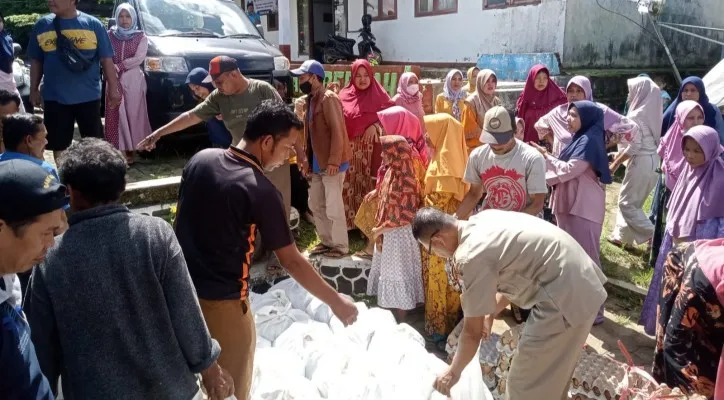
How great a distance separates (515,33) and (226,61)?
7.23 meters

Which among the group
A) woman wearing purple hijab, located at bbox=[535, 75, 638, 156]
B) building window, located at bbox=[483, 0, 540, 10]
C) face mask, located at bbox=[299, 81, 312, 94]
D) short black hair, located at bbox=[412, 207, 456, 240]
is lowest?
short black hair, located at bbox=[412, 207, 456, 240]

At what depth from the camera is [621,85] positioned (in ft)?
30.8

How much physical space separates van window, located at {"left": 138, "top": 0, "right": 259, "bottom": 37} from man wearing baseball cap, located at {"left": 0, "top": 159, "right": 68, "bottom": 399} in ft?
17.2

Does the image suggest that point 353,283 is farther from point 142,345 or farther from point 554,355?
point 142,345

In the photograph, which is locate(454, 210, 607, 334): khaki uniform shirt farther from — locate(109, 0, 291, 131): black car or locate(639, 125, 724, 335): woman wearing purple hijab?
locate(109, 0, 291, 131): black car

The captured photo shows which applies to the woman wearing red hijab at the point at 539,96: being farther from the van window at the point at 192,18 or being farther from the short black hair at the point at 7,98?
the short black hair at the point at 7,98

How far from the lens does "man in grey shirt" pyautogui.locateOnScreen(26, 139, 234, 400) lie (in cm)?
172

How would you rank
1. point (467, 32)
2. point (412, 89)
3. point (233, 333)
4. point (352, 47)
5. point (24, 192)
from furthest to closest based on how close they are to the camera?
point (352, 47), point (467, 32), point (412, 89), point (233, 333), point (24, 192)

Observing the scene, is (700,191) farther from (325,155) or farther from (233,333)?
(233,333)

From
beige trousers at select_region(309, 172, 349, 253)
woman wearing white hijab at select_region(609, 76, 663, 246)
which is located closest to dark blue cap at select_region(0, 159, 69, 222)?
beige trousers at select_region(309, 172, 349, 253)

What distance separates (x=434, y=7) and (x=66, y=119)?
340 inches

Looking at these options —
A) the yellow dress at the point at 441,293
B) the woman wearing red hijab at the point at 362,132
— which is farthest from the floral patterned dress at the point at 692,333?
the woman wearing red hijab at the point at 362,132

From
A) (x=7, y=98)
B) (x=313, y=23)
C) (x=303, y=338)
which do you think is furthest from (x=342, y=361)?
(x=313, y=23)

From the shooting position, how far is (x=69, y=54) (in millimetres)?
4633
